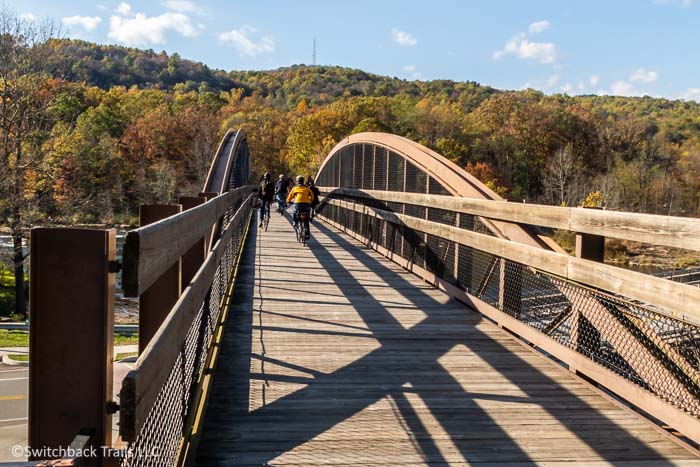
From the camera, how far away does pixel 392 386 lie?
4070 millimetres

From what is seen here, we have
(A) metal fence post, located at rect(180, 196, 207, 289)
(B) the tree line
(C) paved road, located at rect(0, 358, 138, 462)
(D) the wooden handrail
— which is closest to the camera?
(D) the wooden handrail

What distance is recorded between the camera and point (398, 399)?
3834mm

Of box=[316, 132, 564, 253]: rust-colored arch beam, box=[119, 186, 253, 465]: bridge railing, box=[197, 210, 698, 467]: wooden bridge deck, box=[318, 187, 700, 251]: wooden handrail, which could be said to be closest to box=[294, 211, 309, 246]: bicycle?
box=[316, 132, 564, 253]: rust-colored arch beam

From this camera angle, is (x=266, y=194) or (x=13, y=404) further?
(x=13, y=404)

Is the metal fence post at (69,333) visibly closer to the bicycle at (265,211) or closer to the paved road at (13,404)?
the paved road at (13,404)

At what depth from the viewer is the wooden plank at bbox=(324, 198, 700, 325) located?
10.3ft

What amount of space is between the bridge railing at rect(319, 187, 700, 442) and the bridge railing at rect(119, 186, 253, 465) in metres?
2.25

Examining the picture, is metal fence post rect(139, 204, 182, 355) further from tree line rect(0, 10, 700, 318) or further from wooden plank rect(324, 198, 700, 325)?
tree line rect(0, 10, 700, 318)

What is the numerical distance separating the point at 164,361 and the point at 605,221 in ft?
9.14

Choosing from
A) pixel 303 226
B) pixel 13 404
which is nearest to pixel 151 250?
pixel 303 226

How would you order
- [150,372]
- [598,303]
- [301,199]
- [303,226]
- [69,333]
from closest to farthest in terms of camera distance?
[69,333] → [150,372] → [598,303] → [301,199] → [303,226]

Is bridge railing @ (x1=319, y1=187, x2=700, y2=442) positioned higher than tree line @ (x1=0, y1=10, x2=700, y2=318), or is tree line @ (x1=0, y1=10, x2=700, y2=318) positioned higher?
tree line @ (x1=0, y1=10, x2=700, y2=318)

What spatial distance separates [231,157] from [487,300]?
8.33 meters

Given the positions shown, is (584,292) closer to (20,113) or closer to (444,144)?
(20,113)
